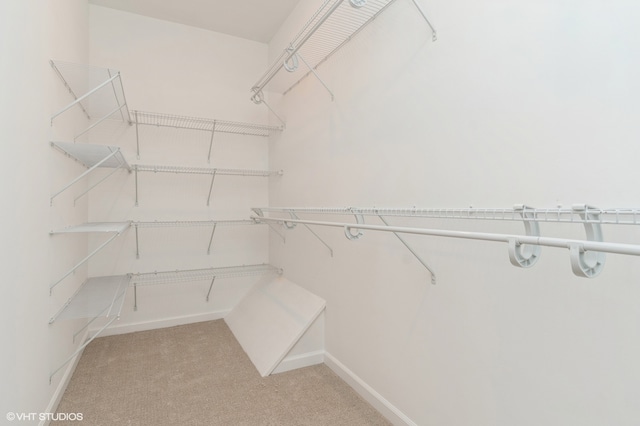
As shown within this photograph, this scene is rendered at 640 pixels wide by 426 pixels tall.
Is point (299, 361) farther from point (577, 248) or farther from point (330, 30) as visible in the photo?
point (330, 30)

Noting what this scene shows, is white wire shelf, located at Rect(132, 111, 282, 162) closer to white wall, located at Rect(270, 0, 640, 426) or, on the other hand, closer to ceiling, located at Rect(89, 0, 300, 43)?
ceiling, located at Rect(89, 0, 300, 43)

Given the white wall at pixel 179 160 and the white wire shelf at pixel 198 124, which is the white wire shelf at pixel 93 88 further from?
the white wall at pixel 179 160

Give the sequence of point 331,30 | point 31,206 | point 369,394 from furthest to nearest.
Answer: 1. point 331,30
2. point 369,394
3. point 31,206

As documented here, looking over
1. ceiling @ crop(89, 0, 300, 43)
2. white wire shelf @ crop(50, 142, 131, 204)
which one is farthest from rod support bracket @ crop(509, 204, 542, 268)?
→ ceiling @ crop(89, 0, 300, 43)

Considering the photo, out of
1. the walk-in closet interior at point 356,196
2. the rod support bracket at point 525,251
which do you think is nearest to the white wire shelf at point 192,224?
the walk-in closet interior at point 356,196

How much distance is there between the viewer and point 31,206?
1.31m

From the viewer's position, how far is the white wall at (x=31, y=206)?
3.60 ft

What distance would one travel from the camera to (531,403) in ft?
3.28

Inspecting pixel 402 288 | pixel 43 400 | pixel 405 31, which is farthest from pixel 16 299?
pixel 405 31

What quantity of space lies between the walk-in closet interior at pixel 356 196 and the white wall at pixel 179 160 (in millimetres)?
17

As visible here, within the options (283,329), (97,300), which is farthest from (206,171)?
(283,329)

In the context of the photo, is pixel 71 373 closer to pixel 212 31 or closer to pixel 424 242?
Answer: pixel 424 242

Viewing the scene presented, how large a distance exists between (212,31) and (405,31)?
7.43 ft

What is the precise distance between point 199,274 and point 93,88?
161 centimetres
